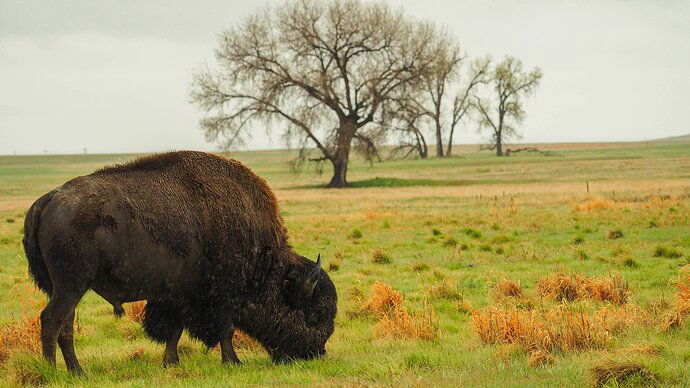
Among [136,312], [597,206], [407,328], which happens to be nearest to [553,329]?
[407,328]

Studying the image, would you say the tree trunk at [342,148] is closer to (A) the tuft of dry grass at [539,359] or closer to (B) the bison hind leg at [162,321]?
(B) the bison hind leg at [162,321]

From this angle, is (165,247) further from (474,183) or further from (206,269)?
(474,183)

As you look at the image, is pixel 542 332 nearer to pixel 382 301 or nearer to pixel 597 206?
pixel 382 301

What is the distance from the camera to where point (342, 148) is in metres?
48.7

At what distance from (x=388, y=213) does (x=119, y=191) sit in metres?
19.5

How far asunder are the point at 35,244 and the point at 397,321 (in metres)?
4.36

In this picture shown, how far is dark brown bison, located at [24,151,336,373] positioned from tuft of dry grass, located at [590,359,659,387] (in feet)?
10.2

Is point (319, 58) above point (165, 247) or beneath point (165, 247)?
above

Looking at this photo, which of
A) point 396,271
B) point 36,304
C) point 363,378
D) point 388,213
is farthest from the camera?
point 388,213

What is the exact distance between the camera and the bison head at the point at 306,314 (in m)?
7.85

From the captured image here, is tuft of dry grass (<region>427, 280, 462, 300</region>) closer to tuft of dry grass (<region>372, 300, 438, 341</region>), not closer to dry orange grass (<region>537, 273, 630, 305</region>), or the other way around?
dry orange grass (<region>537, 273, 630, 305</region>)

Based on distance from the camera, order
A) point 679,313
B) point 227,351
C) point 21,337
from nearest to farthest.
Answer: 1. point 227,351
2. point 21,337
3. point 679,313

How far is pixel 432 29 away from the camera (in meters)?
53.6

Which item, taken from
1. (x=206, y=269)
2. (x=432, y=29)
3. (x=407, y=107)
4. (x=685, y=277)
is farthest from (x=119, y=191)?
(x=432, y=29)
